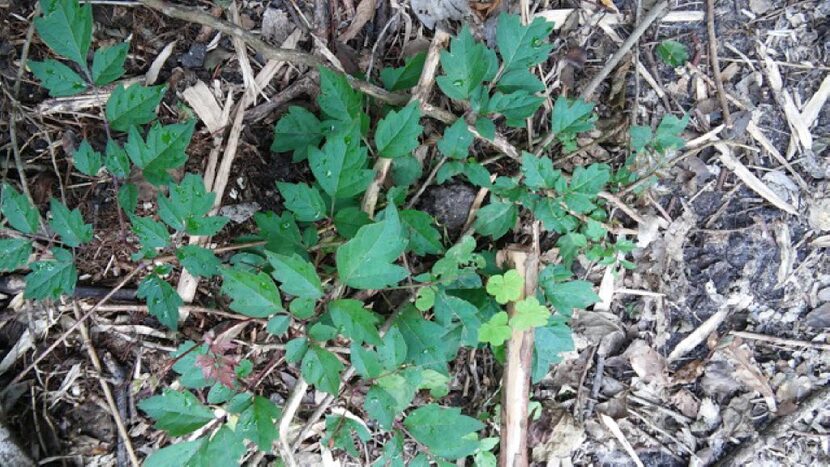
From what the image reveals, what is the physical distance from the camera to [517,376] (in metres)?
2.21

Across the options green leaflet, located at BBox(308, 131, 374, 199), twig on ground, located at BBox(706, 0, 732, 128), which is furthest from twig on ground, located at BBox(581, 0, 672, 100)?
green leaflet, located at BBox(308, 131, 374, 199)

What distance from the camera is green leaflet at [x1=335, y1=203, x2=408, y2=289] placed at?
1.72m

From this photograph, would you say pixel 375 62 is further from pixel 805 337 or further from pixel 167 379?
pixel 805 337

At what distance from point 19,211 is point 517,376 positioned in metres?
1.76

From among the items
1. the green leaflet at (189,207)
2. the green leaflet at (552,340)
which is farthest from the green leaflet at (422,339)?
the green leaflet at (189,207)

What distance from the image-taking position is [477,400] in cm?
235

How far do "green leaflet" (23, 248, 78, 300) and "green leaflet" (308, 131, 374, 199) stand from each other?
848mm

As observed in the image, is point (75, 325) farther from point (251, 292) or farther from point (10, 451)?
point (251, 292)

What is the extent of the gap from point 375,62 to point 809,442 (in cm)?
236

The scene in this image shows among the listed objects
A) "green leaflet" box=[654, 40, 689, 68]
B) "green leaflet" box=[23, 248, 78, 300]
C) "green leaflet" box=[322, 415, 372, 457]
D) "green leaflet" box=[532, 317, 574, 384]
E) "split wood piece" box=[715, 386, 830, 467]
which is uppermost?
"green leaflet" box=[654, 40, 689, 68]

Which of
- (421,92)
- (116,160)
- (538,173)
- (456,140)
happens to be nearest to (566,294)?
(538,173)

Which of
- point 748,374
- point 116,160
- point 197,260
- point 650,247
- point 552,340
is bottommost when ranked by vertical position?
point 748,374

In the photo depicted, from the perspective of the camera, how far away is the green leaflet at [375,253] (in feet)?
5.65

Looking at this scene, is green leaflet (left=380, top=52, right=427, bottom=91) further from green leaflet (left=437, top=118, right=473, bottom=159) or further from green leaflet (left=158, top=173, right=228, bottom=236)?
green leaflet (left=158, top=173, right=228, bottom=236)
